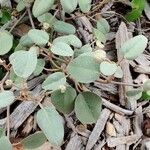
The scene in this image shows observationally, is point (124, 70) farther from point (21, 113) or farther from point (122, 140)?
point (21, 113)

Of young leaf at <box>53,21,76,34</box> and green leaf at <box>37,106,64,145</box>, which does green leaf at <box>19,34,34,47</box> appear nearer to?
young leaf at <box>53,21,76,34</box>

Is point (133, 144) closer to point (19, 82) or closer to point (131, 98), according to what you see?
point (131, 98)

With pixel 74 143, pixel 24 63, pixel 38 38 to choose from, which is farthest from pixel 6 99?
pixel 74 143

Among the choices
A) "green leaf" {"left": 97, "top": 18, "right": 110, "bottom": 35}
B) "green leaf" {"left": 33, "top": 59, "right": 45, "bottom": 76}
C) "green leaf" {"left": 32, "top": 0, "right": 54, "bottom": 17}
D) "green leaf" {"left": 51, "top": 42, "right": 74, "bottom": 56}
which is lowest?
"green leaf" {"left": 97, "top": 18, "right": 110, "bottom": 35}

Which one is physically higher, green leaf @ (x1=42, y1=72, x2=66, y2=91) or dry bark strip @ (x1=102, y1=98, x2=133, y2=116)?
green leaf @ (x1=42, y1=72, x2=66, y2=91)

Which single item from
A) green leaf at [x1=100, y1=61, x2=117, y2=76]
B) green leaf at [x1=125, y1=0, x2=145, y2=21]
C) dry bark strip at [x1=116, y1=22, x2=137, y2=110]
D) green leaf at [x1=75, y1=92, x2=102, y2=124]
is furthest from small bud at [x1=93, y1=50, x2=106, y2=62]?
green leaf at [x1=125, y1=0, x2=145, y2=21]

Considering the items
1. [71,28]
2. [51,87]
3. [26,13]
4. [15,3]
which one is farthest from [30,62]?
[15,3]

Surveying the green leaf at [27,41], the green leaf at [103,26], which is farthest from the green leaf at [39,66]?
the green leaf at [103,26]
